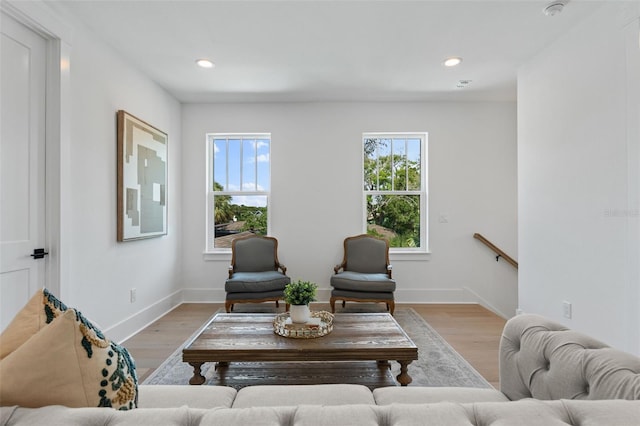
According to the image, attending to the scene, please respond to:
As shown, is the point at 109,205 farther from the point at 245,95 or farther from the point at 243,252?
the point at 245,95

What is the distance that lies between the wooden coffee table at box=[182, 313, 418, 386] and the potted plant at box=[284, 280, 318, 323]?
0.65 ft

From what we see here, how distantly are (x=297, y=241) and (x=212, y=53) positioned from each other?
236 cm

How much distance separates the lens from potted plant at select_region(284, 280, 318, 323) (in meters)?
2.22

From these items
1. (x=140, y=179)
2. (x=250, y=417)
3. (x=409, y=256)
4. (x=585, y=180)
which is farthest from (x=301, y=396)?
(x=409, y=256)

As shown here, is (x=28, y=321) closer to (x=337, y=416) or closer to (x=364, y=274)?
(x=337, y=416)

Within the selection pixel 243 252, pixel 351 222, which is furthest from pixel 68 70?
pixel 351 222

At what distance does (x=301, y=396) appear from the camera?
3.87 feet

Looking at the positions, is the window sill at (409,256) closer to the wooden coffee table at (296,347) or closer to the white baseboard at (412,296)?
the white baseboard at (412,296)

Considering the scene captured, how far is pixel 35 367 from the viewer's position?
27.4 inches

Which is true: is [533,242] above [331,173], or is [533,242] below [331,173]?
below

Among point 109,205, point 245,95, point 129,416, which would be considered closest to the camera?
point 129,416

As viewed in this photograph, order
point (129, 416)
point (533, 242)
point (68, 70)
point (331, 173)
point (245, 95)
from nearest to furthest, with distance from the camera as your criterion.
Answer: point (129, 416) < point (68, 70) < point (533, 242) < point (245, 95) < point (331, 173)

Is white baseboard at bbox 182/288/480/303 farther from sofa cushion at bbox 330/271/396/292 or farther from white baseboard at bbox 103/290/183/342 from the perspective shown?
sofa cushion at bbox 330/271/396/292

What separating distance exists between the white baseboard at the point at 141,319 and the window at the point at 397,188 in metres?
2.65
